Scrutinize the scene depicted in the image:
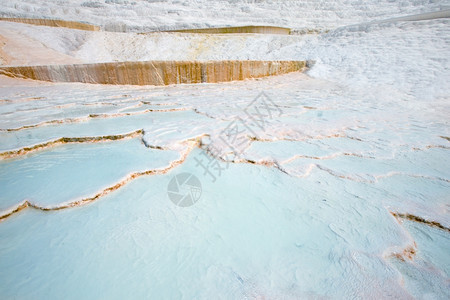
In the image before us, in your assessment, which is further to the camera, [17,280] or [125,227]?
[125,227]

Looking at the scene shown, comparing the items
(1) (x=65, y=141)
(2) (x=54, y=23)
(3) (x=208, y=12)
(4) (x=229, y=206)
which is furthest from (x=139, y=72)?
(3) (x=208, y=12)

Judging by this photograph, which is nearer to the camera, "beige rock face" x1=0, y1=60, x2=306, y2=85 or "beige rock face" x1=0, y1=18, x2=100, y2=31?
"beige rock face" x1=0, y1=60, x2=306, y2=85

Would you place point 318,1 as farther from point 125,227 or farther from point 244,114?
point 125,227

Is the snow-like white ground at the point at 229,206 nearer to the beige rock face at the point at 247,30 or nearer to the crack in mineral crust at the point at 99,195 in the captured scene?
the crack in mineral crust at the point at 99,195

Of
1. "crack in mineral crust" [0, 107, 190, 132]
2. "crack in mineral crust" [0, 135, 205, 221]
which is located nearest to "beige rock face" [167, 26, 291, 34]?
"crack in mineral crust" [0, 107, 190, 132]

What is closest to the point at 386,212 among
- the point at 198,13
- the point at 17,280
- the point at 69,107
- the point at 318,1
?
the point at 17,280

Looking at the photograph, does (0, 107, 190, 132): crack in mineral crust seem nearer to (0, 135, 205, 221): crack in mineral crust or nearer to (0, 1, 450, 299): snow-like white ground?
(0, 1, 450, 299): snow-like white ground

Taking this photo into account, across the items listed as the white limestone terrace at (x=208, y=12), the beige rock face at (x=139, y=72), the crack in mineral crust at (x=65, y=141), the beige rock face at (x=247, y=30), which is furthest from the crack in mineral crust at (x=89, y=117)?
the white limestone terrace at (x=208, y=12)
